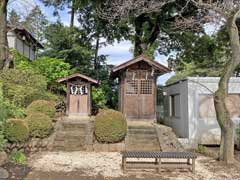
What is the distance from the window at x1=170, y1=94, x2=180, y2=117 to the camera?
61.1 ft

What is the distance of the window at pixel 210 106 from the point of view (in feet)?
54.2

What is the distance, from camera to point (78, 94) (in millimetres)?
20156

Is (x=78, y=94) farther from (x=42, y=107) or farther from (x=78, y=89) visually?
(x=42, y=107)

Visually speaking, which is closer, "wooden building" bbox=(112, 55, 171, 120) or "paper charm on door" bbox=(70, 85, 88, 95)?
"wooden building" bbox=(112, 55, 171, 120)

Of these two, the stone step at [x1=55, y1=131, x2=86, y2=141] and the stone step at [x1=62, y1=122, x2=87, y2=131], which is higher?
the stone step at [x1=62, y1=122, x2=87, y2=131]

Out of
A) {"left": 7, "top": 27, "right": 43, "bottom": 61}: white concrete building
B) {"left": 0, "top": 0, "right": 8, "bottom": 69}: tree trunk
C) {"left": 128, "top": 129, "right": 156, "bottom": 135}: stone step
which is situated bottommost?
{"left": 128, "top": 129, "right": 156, "bottom": 135}: stone step

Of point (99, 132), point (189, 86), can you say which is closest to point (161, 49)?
point (189, 86)

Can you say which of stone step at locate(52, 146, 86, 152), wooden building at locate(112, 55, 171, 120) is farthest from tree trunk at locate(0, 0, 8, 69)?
stone step at locate(52, 146, 86, 152)

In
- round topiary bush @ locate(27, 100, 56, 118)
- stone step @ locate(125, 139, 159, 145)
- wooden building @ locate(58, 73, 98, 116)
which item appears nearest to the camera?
stone step @ locate(125, 139, 159, 145)

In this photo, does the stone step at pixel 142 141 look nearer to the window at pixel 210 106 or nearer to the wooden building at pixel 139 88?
the window at pixel 210 106

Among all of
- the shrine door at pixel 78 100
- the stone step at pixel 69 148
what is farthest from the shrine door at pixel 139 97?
the stone step at pixel 69 148

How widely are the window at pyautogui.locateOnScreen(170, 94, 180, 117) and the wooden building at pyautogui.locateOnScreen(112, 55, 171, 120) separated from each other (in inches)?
52.4

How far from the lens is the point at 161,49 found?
27078mm

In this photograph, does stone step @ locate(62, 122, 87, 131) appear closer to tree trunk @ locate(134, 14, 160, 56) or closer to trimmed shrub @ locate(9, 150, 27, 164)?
trimmed shrub @ locate(9, 150, 27, 164)
